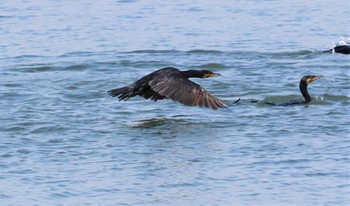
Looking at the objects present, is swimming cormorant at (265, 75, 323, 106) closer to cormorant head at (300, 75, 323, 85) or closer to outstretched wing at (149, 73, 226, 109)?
cormorant head at (300, 75, 323, 85)

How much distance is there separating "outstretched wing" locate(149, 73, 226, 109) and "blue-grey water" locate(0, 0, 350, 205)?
337 millimetres

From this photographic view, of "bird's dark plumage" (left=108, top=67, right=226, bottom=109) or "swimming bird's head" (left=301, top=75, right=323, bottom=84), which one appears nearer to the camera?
"bird's dark plumage" (left=108, top=67, right=226, bottom=109)

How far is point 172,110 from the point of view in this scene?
1514cm

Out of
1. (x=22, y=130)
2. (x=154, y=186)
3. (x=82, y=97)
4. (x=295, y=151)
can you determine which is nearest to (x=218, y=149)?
(x=295, y=151)

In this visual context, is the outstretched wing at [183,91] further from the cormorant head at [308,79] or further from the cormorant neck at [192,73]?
the cormorant head at [308,79]

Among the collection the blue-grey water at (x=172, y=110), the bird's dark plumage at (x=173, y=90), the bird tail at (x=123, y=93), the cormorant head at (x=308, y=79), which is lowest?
the blue-grey water at (x=172, y=110)

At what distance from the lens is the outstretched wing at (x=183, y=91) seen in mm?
13656

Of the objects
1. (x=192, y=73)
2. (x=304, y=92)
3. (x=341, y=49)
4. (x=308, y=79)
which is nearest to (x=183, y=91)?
(x=192, y=73)

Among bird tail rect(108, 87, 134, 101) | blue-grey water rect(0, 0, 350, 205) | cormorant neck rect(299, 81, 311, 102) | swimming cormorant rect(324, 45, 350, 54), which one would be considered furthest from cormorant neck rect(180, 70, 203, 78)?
swimming cormorant rect(324, 45, 350, 54)

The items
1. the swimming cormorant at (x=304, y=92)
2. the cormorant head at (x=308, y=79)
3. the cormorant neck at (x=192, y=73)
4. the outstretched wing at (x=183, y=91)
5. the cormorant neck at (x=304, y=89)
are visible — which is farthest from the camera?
the cormorant head at (x=308, y=79)

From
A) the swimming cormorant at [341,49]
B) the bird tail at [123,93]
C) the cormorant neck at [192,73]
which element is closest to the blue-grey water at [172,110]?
the swimming cormorant at [341,49]

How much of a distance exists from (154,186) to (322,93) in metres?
5.62

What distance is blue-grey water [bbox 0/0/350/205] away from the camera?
10859 mm

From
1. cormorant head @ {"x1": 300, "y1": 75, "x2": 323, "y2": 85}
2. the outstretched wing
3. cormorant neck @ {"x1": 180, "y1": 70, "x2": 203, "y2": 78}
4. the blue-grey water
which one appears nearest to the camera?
the blue-grey water
